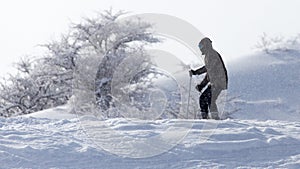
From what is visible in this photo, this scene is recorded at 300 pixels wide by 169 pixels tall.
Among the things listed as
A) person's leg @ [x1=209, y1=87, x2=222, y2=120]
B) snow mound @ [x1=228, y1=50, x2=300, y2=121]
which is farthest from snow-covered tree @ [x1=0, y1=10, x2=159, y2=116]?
person's leg @ [x1=209, y1=87, x2=222, y2=120]

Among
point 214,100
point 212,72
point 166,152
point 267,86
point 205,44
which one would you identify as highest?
point 267,86

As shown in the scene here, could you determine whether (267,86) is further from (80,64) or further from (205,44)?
(205,44)

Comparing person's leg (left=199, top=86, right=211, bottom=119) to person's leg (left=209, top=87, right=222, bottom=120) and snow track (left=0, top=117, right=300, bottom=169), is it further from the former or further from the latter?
snow track (left=0, top=117, right=300, bottom=169)

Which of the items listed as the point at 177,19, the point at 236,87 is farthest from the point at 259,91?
the point at 177,19

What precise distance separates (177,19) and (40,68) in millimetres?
21399

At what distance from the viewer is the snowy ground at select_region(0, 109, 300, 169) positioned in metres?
7.90

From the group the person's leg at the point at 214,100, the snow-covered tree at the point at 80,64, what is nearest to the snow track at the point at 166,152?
the person's leg at the point at 214,100

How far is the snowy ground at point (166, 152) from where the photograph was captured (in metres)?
7.90

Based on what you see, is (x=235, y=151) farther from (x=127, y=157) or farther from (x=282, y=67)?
(x=282, y=67)

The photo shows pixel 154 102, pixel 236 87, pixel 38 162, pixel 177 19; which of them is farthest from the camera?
pixel 236 87

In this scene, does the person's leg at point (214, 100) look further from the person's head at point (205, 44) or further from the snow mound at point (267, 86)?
the snow mound at point (267, 86)

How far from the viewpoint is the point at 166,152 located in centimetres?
838

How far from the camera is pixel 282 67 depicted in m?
39.1

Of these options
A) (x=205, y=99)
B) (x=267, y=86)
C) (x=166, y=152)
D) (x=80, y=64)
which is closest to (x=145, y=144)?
(x=166, y=152)
